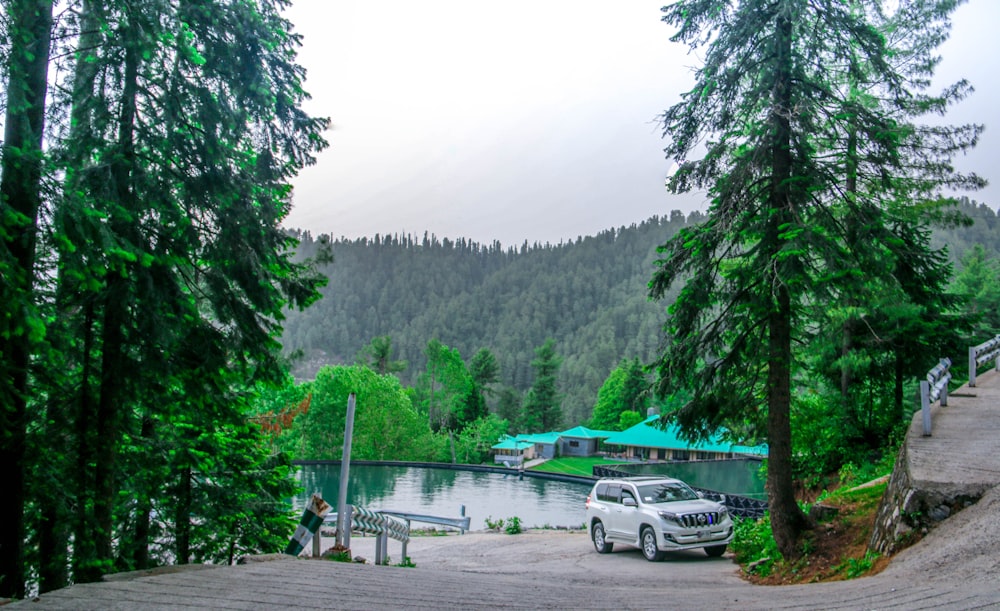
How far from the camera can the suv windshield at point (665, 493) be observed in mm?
15776

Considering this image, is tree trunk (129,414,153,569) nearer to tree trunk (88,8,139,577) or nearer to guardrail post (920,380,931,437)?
tree trunk (88,8,139,577)

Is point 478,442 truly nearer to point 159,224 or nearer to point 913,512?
point 913,512

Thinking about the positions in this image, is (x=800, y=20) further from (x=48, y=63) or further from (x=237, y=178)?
(x=48, y=63)

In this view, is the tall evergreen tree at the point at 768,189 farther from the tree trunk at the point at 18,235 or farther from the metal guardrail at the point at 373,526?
the tree trunk at the point at 18,235

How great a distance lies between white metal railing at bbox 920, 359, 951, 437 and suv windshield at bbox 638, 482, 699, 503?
17.7 ft

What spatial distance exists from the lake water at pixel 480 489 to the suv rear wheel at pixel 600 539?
44.1 feet

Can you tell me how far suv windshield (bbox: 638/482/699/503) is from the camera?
15776mm

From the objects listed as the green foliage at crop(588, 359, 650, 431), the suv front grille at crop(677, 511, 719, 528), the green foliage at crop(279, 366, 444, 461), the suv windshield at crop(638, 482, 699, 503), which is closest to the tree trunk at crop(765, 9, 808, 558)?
the suv front grille at crop(677, 511, 719, 528)

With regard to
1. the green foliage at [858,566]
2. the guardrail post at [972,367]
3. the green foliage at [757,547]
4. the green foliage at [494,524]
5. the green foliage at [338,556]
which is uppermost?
the guardrail post at [972,367]

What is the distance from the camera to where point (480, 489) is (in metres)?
40.2

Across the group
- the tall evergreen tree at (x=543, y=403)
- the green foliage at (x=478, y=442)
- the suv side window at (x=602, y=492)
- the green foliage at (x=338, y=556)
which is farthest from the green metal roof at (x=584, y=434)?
the green foliage at (x=338, y=556)

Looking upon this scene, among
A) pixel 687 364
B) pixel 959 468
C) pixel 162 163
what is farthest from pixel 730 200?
pixel 162 163

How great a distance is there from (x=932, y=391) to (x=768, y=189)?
221 inches

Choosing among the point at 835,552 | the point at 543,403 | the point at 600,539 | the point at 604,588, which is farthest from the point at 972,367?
the point at 543,403
